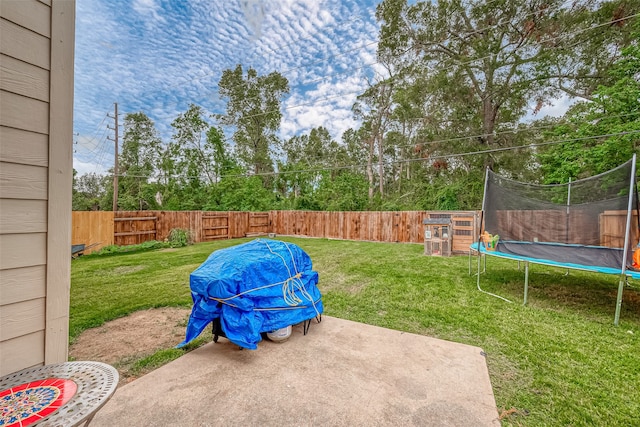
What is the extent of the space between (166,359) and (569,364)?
348 cm

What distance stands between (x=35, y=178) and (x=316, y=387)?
6.55 feet

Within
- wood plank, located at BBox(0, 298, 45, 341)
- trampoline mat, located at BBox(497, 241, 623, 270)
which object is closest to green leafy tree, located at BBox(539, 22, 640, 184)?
trampoline mat, located at BBox(497, 241, 623, 270)

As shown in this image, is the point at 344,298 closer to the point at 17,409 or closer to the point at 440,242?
the point at 17,409

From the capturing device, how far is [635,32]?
809 centimetres

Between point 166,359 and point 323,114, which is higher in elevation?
point 323,114

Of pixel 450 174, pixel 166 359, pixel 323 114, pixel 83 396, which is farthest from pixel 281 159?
pixel 83 396

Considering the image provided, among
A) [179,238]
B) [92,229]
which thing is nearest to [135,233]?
[92,229]

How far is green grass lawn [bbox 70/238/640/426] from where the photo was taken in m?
1.89

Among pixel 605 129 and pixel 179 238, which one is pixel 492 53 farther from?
pixel 179 238

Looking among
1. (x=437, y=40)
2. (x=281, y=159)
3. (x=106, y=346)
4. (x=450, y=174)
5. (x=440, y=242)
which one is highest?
(x=437, y=40)

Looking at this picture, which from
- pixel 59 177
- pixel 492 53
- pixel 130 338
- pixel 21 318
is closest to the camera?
pixel 21 318

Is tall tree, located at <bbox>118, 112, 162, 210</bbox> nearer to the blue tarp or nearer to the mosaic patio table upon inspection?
the blue tarp

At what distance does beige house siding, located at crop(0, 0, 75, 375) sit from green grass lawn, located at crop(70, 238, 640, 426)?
1308 mm

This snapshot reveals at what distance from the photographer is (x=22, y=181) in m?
1.15
